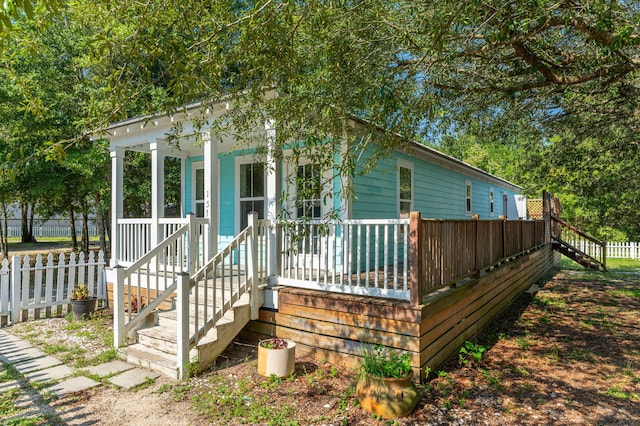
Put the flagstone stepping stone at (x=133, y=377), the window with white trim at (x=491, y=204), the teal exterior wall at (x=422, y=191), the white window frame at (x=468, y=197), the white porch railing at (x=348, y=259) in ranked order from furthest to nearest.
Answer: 1. the window with white trim at (x=491, y=204)
2. the white window frame at (x=468, y=197)
3. the teal exterior wall at (x=422, y=191)
4. the white porch railing at (x=348, y=259)
5. the flagstone stepping stone at (x=133, y=377)

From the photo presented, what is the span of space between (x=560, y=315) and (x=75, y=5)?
9.19 meters

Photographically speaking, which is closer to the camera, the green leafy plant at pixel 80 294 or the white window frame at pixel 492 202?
the green leafy plant at pixel 80 294

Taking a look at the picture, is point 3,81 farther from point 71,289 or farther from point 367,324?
point 367,324

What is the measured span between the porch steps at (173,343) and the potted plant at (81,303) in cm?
254

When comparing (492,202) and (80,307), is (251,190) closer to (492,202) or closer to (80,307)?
(80,307)

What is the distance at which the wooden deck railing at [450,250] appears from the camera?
432cm

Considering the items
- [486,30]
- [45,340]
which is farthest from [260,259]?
[486,30]

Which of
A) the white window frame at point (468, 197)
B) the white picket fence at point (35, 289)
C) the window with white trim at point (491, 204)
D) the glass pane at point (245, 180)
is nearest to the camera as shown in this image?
the white picket fence at point (35, 289)

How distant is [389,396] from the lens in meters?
3.64

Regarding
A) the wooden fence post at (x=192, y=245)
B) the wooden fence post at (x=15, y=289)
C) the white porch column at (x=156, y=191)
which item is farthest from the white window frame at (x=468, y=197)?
the wooden fence post at (x=15, y=289)

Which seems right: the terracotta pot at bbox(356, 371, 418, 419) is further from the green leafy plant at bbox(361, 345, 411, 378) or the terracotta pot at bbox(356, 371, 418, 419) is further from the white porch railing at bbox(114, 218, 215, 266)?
the white porch railing at bbox(114, 218, 215, 266)

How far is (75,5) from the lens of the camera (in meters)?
4.44

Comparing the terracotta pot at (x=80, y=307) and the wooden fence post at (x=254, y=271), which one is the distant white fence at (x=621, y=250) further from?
the terracotta pot at (x=80, y=307)

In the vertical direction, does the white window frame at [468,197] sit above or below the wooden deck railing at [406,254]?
above
